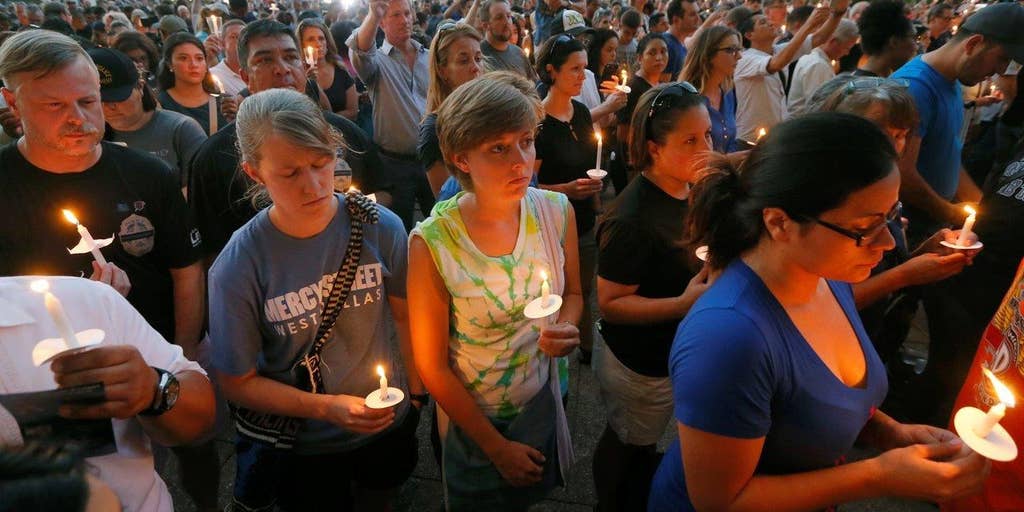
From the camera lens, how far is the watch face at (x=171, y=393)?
4.73 feet

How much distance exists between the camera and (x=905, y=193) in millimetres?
3227

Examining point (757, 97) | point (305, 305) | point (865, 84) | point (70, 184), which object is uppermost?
point (70, 184)

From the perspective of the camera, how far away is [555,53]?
397 centimetres

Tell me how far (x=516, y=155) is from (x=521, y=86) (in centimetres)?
28

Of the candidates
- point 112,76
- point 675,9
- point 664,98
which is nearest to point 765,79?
point 675,9

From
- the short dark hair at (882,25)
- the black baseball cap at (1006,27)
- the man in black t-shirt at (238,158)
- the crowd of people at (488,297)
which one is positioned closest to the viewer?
the crowd of people at (488,297)

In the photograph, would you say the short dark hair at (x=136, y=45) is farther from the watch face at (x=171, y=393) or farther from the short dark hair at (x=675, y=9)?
the short dark hair at (x=675, y=9)

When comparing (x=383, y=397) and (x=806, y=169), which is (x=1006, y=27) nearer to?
(x=806, y=169)

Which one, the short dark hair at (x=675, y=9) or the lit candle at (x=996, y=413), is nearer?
the lit candle at (x=996, y=413)

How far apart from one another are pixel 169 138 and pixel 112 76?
450 millimetres

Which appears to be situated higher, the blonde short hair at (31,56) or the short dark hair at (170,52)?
the blonde short hair at (31,56)

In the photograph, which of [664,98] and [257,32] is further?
[257,32]

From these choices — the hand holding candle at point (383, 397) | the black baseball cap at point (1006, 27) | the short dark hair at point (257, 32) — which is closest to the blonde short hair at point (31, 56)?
the short dark hair at point (257, 32)

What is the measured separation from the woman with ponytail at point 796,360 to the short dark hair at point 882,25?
12.0ft
